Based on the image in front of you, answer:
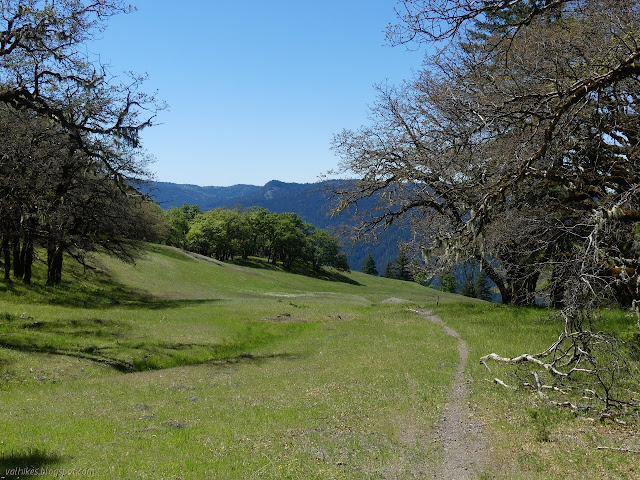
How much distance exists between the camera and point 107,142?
3578 cm

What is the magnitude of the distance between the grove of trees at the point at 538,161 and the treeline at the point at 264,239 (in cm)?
9978

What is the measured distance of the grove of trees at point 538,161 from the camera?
9.14 m

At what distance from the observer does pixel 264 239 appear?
5699 inches

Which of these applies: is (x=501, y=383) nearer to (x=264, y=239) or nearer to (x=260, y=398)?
(x=260, y=398)

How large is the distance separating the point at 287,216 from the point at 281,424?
137m

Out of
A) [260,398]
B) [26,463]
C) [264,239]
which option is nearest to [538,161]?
[260,398]

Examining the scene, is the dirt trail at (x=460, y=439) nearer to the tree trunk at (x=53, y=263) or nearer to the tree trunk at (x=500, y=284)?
the tree trunk at (x=500, y=284)

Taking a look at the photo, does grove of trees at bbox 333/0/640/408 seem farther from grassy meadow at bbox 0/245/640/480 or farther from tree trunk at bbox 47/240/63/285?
tree trunk at bbox 47/240/63/285

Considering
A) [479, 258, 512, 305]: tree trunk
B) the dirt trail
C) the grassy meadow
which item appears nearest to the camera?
the dirt trail

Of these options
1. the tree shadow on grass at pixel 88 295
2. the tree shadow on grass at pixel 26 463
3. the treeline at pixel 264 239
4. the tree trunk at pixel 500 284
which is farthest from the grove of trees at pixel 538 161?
the treeline at pixel 264 239

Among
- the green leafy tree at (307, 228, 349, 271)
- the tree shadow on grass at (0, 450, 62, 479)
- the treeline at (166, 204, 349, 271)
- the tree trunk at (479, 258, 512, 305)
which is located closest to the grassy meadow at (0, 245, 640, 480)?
the tree shadow on grass at (0, 450, 62, 479)

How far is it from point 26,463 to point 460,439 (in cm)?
931

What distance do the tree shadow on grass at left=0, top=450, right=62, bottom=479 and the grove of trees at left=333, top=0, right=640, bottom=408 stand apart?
9020 mm

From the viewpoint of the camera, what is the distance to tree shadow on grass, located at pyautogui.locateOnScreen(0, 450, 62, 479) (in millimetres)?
8594
